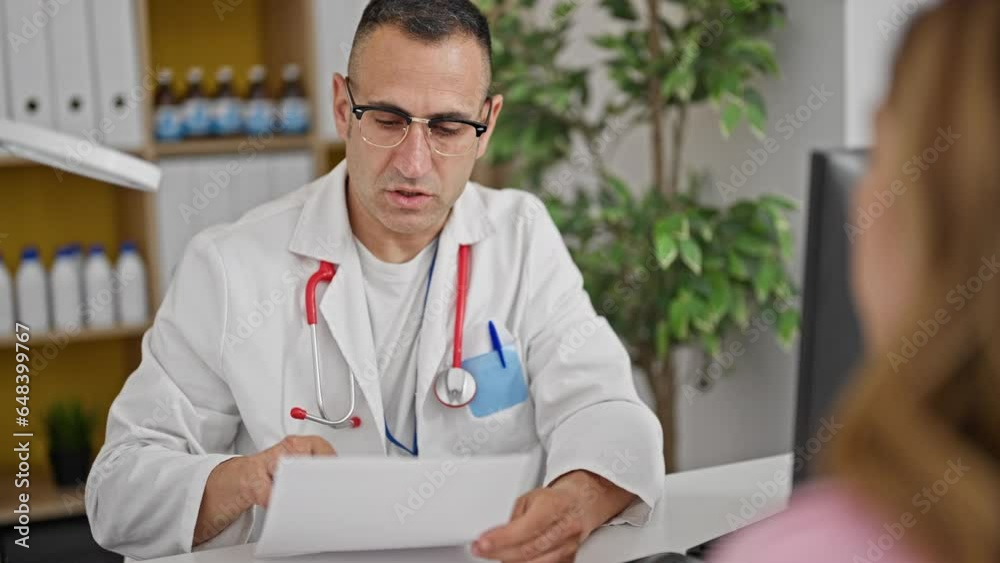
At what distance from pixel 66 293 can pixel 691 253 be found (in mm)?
1643

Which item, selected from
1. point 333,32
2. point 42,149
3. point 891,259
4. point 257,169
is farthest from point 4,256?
point 891,259

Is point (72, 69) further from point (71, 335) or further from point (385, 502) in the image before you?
point (385, 502)

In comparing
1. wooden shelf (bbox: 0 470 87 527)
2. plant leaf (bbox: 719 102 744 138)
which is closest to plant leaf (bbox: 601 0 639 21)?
plant leaf (bbox: 719 102 744 138)

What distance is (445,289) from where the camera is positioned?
5.62 ft

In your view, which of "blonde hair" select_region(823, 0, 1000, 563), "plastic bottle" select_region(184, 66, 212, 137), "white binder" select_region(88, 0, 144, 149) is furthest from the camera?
"plastic bottle" select_region(184, 66, 212, 137)

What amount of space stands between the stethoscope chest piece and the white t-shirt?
6cm

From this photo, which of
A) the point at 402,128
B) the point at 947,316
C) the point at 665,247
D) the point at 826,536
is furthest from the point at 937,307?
the point at 665,247

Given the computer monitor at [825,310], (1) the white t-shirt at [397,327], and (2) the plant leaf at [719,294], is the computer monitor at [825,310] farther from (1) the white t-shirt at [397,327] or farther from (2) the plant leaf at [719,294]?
(2) the plant leaf at [719,294]

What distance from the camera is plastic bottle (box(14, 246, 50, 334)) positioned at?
9.28ft

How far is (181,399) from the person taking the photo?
1.57 meters

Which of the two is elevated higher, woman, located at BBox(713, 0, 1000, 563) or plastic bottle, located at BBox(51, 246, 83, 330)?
woman, located at BBox(713, 0, 1000, 563)

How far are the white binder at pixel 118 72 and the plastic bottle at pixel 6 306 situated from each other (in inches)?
17.6

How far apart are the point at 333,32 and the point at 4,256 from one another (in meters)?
1.13

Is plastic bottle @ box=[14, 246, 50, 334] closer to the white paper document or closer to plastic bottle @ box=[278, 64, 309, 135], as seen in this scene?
plastic bottle @ box=[278, 64, 309, 135]
